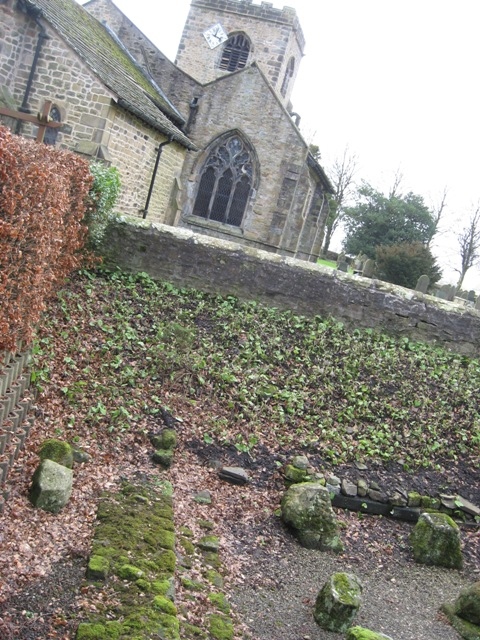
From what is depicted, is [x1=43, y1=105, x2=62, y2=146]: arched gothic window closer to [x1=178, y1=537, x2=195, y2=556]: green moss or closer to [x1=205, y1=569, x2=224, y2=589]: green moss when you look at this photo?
[x1=178, y1=537, x2=195, y2=556]: green moss

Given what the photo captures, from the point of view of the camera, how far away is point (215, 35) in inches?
1192

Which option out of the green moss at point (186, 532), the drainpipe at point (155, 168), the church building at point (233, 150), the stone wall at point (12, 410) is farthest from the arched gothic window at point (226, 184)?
the green moss at point (186, 532)

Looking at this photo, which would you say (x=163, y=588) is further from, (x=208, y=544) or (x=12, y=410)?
(x=12, y=410)

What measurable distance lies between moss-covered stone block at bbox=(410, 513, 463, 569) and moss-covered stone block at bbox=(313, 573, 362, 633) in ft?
6.59

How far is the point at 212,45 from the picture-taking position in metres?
30.3

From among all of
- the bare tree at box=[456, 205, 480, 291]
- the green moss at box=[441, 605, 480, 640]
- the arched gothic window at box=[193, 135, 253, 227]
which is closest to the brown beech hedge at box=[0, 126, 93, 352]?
the green moss at box=[441, 605, 480, 640]

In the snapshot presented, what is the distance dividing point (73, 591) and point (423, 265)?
22.0 m

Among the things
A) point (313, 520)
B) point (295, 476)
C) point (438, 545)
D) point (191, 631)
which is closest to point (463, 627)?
point (438, 545)

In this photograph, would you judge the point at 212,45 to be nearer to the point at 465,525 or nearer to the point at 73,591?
the point at 465,525

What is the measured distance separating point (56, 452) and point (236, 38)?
28.8m

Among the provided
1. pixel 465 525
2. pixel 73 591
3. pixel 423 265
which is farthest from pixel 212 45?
pixel 73 591

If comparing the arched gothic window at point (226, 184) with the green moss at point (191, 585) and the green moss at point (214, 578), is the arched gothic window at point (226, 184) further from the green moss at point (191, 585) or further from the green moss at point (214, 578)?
the green moss at point (191, 585)

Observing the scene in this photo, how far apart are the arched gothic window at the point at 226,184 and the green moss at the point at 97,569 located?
21199mm

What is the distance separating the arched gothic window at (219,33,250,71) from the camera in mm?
30344
